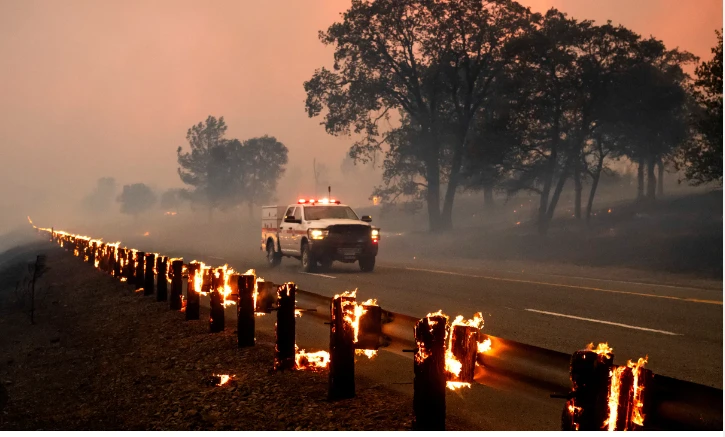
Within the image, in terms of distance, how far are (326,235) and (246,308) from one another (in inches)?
518

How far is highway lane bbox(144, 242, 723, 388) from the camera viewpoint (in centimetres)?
916

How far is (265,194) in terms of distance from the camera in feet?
378

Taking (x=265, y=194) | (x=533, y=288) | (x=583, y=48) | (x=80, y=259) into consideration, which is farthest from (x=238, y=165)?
(x=533, y=288)

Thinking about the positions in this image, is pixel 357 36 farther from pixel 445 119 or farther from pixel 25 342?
pixel 25 342

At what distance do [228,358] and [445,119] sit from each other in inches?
1628

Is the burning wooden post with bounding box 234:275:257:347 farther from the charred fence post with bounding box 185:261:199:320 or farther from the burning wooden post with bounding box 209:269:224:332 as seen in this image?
the charred fence post with bounding box 185:261:199:320

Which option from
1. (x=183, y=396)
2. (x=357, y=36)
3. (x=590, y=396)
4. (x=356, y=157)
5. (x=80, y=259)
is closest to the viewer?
(x=590, y=396)

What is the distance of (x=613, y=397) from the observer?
3.32 meters

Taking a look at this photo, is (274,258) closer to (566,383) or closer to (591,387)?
(566,383)

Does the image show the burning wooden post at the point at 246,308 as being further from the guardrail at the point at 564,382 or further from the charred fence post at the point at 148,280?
the charred fence post at the point at 148,280

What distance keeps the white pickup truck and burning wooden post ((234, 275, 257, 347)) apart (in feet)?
42.2

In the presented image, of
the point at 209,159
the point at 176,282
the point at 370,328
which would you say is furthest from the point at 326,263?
the point at 209,159

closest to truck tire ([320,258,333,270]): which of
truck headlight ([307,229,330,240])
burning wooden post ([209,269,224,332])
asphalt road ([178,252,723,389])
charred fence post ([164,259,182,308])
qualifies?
asphalt road ([178,252,723,389])

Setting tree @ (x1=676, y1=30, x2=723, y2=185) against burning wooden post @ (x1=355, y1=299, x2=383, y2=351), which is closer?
burning wooden post @ (x1=355, y1=299, x2=383, y2=351)
